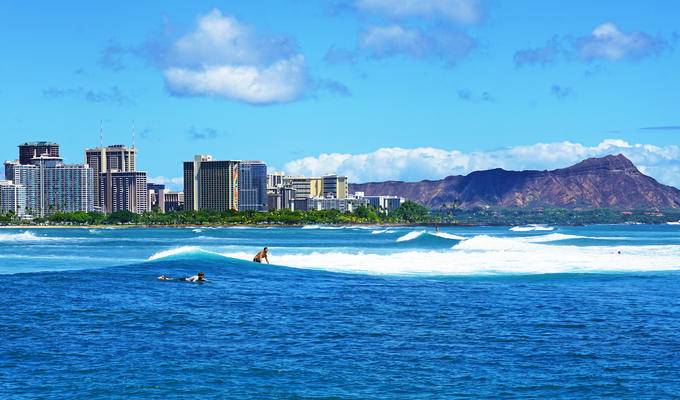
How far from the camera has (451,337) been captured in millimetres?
25156

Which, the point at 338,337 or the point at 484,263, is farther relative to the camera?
the point at 484,263

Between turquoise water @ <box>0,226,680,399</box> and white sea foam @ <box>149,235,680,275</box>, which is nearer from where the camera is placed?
turquoise water @ <box>0,226,680,399</box>

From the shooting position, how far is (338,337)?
2511 centimetres

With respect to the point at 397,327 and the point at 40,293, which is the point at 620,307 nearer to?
the point at 397,327

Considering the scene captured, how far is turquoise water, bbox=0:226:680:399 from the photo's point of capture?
64.6 feet

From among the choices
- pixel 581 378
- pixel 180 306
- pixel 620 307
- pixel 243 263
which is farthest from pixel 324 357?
pixel 243 263

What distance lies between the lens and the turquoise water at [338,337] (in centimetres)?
1970

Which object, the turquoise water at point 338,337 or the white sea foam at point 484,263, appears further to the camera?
the white sea foam at point 484,263

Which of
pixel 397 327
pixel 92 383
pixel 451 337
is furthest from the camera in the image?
pixel 397 327

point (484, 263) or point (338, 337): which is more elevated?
point (484, 263)

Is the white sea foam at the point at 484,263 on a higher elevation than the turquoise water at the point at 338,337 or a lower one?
higher

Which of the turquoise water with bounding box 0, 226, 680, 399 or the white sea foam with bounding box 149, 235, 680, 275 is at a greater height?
the white sea foam with bounding box 149, 235, 680, 275

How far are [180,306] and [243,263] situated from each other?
21.1m

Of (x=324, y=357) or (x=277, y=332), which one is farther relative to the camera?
(x=277, y=332)
